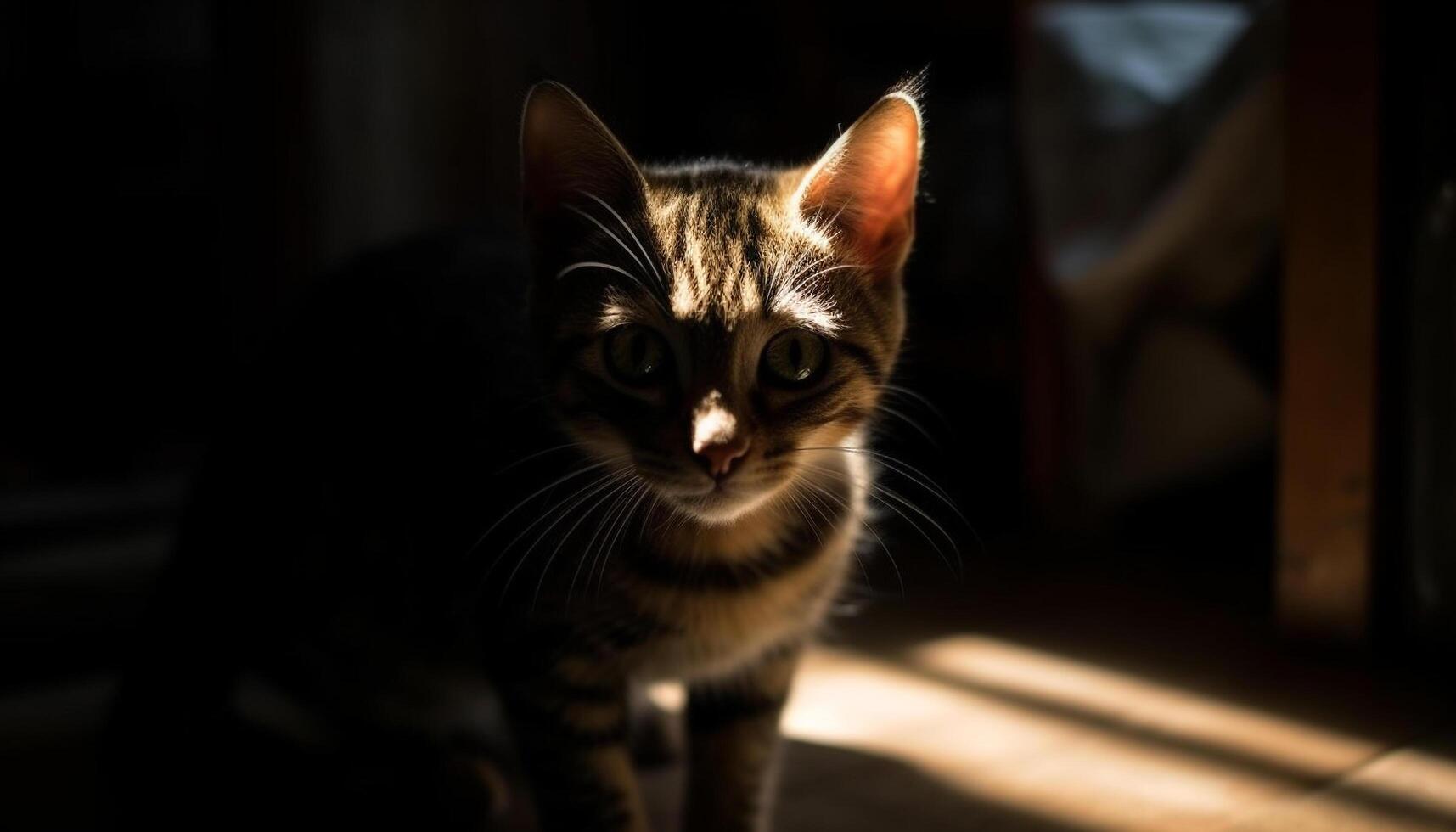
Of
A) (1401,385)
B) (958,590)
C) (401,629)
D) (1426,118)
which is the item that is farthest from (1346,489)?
(401,629)

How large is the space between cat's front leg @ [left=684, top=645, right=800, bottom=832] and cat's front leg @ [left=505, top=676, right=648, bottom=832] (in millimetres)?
103

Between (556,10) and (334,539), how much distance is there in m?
1.48

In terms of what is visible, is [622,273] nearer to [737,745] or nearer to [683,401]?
[683,401]

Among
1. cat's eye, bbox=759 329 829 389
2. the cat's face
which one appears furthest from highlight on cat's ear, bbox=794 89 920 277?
cat's eye, bbox=759 329 829 389

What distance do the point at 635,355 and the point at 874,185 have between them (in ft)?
0.80

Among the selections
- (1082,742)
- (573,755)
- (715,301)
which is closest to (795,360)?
(715,301)

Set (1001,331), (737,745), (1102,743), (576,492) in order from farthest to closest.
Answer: (1001,331) → (1102,743) → (737,745) → (576,492)

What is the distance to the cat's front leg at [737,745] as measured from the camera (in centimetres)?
111

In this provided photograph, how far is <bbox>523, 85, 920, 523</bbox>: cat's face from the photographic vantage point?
3.13 ft

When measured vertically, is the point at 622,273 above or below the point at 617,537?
above

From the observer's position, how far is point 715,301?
970 mm

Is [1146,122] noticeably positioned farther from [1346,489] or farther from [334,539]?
[334,539]

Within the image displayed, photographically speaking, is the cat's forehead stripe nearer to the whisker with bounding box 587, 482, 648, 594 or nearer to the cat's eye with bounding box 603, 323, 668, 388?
the cat's eye with bounding box 603, 323, 668, 388

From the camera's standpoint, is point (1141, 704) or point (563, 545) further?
point (1141, 704)
